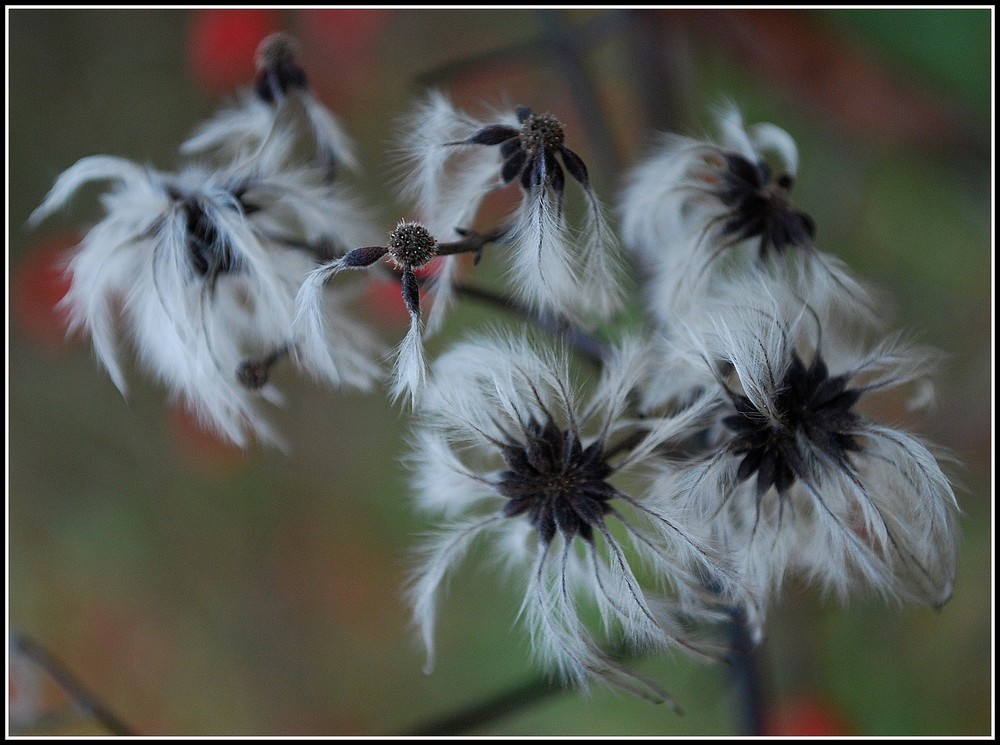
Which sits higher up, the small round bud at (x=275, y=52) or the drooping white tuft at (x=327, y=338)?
the small round bud at (x=275, y=52)

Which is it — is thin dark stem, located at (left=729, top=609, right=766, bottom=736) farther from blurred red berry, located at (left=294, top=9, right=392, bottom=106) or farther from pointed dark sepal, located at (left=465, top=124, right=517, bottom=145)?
blurred red berry, located at (left=294, top=9, right=392, bottom=106)

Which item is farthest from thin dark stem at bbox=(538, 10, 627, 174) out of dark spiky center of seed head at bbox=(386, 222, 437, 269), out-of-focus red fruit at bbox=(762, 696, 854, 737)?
out-of-focus red fruit at bbox=(762, 696, 854, 737)

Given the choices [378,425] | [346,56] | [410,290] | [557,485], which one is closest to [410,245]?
[410,290]

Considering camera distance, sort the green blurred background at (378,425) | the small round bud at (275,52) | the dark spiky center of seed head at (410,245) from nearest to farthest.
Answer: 1. the dark spiky center of seed head at (410,245)
2. the small round bud at (275,52)
3. the green blurred background at (378,425)

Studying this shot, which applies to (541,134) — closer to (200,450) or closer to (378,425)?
(378,425)

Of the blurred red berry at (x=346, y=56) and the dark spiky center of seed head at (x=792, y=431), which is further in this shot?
the blurred red berry at (x=346, y=56)

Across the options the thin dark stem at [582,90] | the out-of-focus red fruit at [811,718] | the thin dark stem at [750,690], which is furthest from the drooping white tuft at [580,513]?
the out-of-focus red fruit at [811,718]

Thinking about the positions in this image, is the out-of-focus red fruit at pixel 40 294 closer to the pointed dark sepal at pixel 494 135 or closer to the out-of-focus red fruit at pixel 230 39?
the out-of-focus red fruit at pixel 230 39
